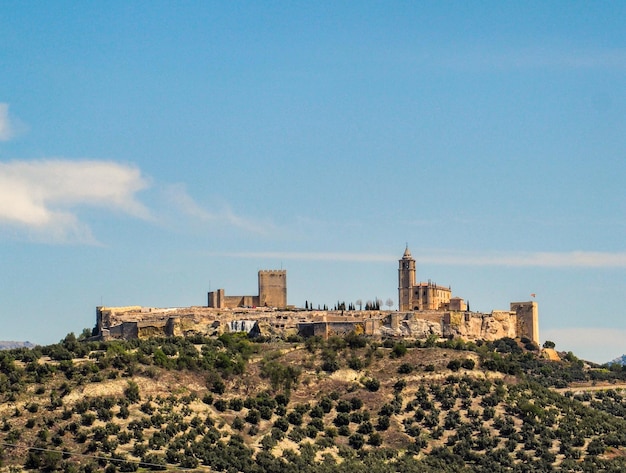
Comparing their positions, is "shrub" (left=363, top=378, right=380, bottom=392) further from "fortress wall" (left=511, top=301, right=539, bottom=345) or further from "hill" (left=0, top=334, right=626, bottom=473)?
"fortress wall" (left=511, top=301, right=539, bottom=345)

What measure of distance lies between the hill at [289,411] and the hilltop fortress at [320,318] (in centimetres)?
535

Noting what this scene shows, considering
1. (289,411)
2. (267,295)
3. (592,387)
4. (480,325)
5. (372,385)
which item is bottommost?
(289,411)

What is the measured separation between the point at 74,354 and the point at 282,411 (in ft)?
51.5

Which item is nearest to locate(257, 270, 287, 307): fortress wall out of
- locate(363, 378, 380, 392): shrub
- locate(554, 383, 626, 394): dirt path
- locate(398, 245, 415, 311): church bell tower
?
locate(398, 245, 415, 311): church bell tower

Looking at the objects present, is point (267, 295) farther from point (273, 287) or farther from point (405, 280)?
point (405, 280)

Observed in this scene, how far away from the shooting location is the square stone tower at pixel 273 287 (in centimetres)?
12376

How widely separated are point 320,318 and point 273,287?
43.6ft

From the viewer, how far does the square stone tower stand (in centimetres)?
12376

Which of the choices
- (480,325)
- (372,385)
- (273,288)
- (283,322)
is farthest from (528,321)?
(372,385)

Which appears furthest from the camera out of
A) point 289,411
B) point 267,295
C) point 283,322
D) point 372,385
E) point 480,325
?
point 267,295

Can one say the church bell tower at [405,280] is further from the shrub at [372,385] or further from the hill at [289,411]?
the shrub at [372,385]

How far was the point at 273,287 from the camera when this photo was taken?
124 metres

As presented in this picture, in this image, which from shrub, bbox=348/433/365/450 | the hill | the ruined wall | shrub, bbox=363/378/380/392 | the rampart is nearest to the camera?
the hill

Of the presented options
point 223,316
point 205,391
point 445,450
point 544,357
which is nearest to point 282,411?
point 205,391
